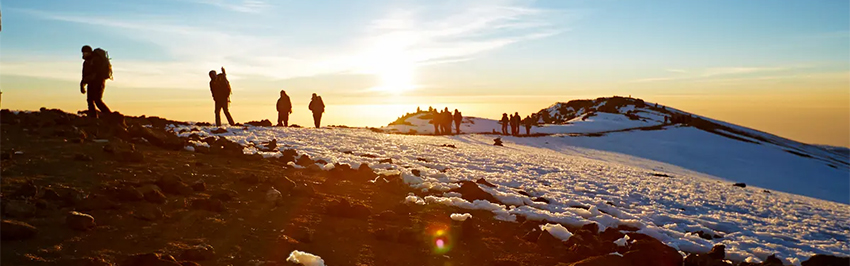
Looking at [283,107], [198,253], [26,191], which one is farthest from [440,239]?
[283,107]

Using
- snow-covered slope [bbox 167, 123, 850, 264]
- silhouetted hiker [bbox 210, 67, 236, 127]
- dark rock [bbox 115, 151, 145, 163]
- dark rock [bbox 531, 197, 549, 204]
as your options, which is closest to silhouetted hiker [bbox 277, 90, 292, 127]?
silhouetted hiker [bbox 210, 67, 236, 127]

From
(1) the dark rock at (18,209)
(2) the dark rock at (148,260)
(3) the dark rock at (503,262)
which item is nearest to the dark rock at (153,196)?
(1) the dark rock at (18,209)

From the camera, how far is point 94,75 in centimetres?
1479

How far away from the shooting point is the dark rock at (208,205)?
22.4ft

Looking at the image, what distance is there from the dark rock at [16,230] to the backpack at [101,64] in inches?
468

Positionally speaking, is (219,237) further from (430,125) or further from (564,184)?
(430,125)

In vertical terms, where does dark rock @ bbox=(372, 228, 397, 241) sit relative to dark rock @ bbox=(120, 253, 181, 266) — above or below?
below

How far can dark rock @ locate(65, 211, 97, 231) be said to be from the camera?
17.5 ft

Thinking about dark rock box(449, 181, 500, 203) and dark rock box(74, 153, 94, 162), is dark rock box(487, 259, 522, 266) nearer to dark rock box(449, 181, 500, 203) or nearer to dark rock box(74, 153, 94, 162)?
dark rock box(449, 181, 500, 203)

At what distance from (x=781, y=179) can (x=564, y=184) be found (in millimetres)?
30298

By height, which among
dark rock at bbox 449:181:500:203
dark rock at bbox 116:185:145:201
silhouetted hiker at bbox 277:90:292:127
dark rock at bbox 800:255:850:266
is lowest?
dark rock at bbox 800:255:850:266

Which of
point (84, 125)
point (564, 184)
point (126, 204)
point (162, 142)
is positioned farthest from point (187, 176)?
point (564, 184)

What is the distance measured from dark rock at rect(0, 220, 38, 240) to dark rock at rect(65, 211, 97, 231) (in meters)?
0.34

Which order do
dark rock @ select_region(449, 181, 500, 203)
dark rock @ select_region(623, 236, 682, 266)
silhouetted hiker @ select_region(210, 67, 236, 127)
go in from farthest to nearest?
silhouetted hiker @ select_region(210, 67, 236, 127), dark rock @ select_region(449, 181, 500, 203), dark rock @ select_region(623, 236, 682, 266)
